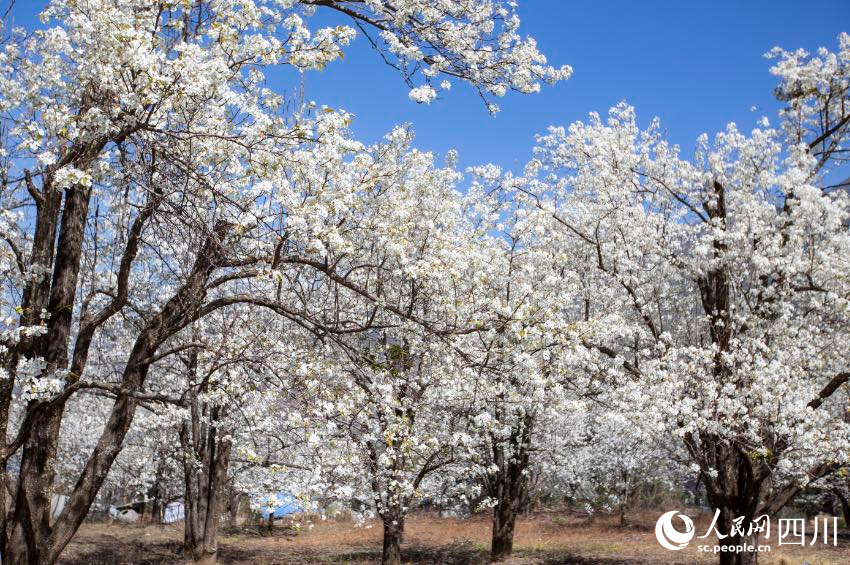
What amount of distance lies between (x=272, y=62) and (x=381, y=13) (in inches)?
45.5

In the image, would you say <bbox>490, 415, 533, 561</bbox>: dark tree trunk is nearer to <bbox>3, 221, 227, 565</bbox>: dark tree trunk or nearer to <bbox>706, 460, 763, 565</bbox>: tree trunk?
<bbox>706, 460, 763, 565</bbox>: tree trunk

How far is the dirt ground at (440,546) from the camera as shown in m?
18.3

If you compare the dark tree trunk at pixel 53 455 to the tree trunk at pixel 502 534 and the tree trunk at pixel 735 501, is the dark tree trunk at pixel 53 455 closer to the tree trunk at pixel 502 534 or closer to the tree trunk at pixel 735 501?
the tree trunk at pixel 735 501

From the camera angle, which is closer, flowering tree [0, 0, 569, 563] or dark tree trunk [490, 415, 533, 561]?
flowering tree [0, 0, 569, 563]

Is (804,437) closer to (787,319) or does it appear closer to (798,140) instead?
(787,319)

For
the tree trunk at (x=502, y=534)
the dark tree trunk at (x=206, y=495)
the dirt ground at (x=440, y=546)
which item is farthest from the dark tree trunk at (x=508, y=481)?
the dark tree trunk at (x=206, y=495)

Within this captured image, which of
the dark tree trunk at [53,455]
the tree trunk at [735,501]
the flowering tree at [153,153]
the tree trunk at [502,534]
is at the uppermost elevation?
the flowering tree at [153,153]

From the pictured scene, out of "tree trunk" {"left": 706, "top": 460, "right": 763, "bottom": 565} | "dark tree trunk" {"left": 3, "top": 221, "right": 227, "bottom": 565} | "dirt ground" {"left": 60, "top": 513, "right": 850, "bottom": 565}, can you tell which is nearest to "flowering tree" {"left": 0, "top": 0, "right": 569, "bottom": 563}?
"dark tree trunk" {"left": 3, "top": 221, "right": 227, "bottom": 565}

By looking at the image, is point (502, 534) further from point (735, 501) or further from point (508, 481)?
point (735, 501)

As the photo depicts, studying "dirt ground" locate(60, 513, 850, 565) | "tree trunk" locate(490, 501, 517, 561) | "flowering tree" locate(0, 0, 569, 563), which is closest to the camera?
"flowering tree" locate(0, 0, 569, 563)

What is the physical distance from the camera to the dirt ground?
18.3m

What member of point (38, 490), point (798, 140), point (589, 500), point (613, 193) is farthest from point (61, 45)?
point (589, 500)

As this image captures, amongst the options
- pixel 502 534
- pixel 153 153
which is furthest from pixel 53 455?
pixel 502 534

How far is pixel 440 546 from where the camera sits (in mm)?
23594
